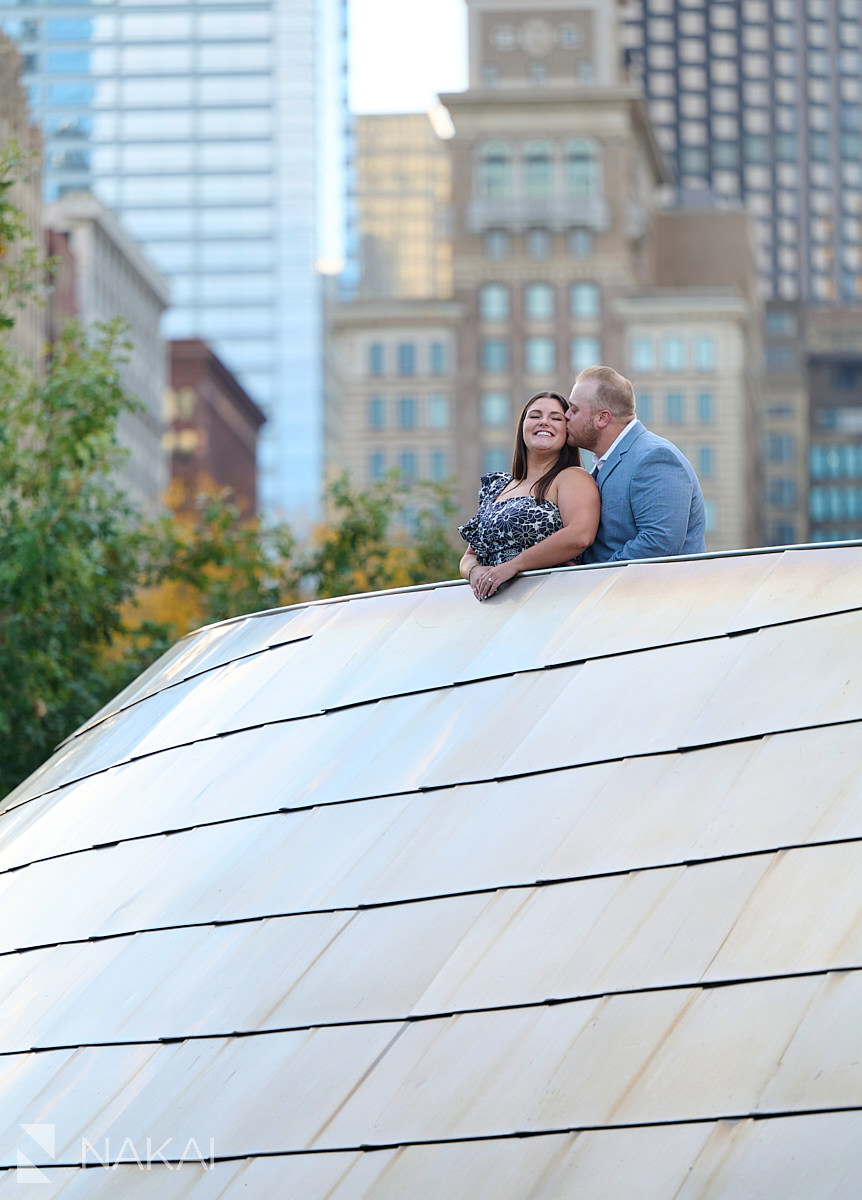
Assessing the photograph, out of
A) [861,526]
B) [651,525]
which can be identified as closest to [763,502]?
[861,526]

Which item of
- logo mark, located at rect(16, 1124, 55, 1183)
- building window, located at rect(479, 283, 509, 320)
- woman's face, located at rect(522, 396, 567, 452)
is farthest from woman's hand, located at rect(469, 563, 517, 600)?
building window, located at rect(479, 283, 509, 320)

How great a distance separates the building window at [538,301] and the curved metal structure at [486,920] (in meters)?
107

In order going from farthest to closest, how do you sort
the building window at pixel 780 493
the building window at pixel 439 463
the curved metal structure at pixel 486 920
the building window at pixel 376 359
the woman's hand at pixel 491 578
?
the building window at pixel 780 493 → the building window at pixel 376 359 → the building window at pixel 439 463 → the woman's hand at pixel 491 578 → the curved metal structure at pixel 486 920

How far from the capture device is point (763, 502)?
133875 millimetres

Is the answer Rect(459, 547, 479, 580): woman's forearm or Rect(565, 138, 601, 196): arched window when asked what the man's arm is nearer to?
Rect(459, 547, 479, 580): woman's forearm

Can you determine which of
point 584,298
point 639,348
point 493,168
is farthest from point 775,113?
point 639,348

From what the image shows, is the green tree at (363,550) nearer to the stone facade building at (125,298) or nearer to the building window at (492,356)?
the stone facade building at (125,298)

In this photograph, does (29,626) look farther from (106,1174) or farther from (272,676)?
(106,1174)

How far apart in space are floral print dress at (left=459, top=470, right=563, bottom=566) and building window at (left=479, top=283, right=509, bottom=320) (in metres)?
107

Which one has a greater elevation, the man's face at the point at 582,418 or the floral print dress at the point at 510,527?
the man's face at the point at 582,418

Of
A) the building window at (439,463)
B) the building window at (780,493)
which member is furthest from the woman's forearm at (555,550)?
the building window at (780,493)

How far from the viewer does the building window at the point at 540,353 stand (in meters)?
112

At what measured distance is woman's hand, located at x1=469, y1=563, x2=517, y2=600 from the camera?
609 cm

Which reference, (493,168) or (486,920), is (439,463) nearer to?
(493,168)
